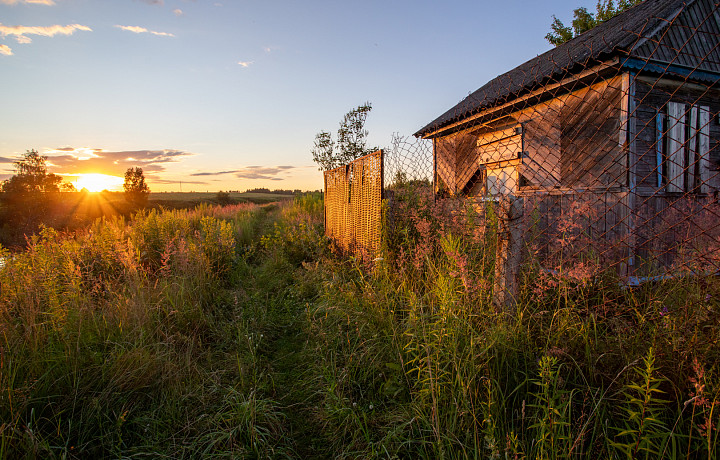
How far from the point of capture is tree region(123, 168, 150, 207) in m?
31.3

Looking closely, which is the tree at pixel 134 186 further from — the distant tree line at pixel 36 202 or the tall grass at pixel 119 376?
the tall grass at pixel 119 376

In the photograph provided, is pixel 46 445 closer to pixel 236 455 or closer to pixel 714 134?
pixel 236 455

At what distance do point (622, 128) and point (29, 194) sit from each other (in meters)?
33.3

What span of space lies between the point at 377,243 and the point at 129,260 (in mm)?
2892

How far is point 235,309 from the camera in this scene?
3.65 m

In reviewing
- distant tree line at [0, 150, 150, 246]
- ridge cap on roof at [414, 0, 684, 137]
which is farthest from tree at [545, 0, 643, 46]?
distant tree line at [0, 150, 150, 246]

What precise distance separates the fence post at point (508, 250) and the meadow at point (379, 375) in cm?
10

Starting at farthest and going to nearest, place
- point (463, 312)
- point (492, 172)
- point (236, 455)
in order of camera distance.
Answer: point (492, 172), point (463, 312), point (236, 455)

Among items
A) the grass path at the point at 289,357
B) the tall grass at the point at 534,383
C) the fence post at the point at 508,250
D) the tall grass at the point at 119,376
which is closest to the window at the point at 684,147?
the tall grass at the point at 534,383

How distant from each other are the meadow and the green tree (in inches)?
1040

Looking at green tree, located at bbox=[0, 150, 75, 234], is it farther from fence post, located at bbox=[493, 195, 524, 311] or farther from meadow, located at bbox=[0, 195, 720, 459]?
fence post, located at bbox=[493, 195, 524, 311]

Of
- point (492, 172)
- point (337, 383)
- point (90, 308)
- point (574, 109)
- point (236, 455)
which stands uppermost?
point (574, 109)

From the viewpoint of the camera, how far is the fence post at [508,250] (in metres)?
1.87

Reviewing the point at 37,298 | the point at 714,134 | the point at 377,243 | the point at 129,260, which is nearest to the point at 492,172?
the point at 714,134
